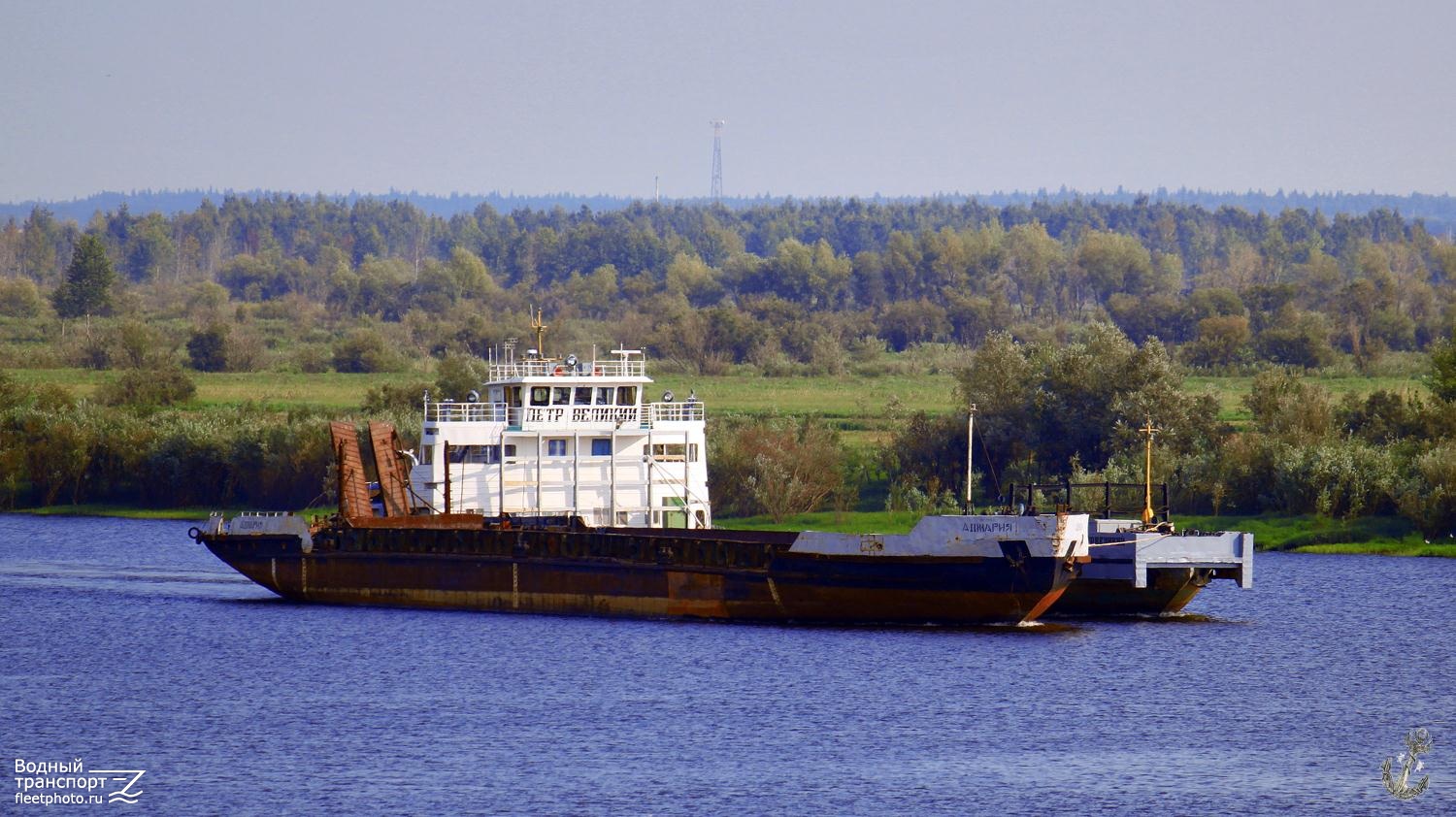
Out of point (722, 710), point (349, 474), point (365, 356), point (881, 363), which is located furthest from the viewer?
point (881, 363)

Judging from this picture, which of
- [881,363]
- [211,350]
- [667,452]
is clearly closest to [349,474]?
[667,452]

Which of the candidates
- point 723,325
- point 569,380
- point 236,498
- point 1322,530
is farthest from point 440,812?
point 723,325

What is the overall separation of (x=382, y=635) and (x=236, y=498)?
41.1 metres

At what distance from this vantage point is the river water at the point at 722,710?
31.1m

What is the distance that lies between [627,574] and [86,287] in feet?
441

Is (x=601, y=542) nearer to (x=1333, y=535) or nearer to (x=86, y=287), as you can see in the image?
(x=1333, y=535)

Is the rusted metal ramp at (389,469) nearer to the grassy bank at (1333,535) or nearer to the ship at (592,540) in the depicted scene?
the ship at (592,540)

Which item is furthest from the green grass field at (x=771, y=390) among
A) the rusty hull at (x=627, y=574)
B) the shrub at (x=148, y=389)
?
the rusty hull at (x=627, y=574)

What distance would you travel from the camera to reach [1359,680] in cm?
4097

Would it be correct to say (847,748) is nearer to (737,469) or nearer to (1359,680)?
(1359,680)

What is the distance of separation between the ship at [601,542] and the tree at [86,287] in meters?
123

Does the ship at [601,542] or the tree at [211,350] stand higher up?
the tree at [211,350]

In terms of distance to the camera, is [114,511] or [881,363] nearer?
Answer: [114,511]

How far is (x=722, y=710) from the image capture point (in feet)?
122
